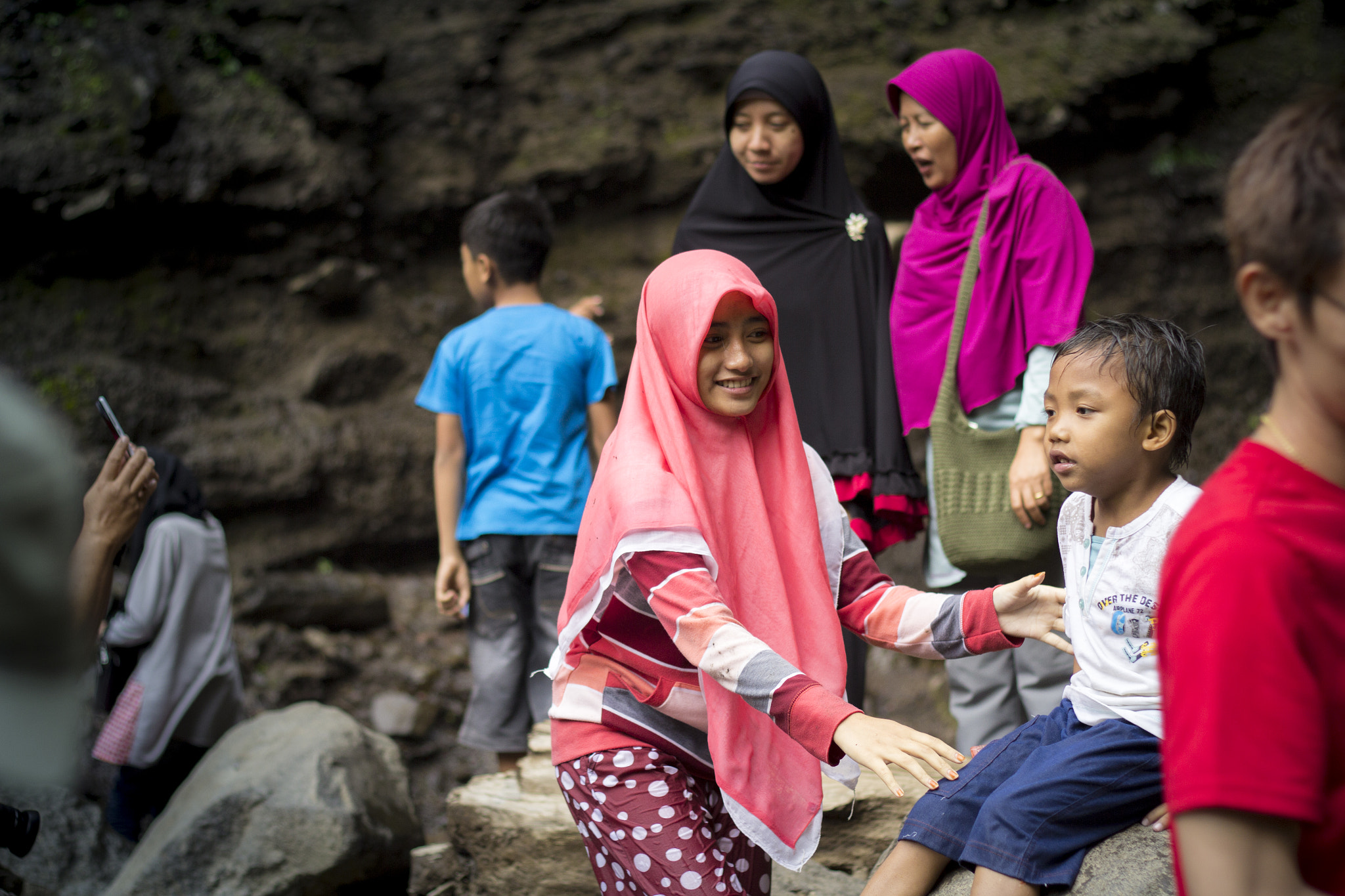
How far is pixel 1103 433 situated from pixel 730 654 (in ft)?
2.35

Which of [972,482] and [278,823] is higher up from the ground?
[972,482]

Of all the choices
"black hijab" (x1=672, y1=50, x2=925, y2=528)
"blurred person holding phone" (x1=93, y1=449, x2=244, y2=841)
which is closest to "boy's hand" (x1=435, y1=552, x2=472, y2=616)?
"blurred person holding phone" (x1=93, y1=449, x2=244, y2=841)

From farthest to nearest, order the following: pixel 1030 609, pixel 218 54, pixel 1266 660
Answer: pixel 218 54
pixel 1030 609
pixel 1266 660

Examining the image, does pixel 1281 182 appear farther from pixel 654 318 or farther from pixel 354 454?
pixel 354 454

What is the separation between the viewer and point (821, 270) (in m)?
2.71

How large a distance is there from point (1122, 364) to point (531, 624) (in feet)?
6.69

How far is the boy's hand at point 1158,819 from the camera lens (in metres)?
1.46

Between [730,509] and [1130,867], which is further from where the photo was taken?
[730,509]

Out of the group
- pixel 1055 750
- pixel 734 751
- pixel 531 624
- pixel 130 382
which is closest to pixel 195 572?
pixel 531 624

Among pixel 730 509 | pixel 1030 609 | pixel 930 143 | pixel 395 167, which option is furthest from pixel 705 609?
pixel 395 167

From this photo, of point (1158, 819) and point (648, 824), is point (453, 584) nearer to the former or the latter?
point (648, 824)

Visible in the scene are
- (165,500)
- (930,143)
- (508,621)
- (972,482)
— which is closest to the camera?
(972,482)

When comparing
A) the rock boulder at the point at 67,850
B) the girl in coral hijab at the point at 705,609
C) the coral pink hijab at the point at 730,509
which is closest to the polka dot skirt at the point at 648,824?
the girl in coral hijab at the point at 705,609

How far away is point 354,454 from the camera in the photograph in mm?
5008
